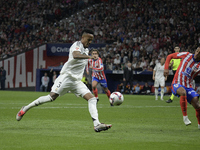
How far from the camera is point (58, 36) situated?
36625mm

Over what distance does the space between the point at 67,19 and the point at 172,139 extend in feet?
109

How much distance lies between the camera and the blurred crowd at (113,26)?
95.9ft

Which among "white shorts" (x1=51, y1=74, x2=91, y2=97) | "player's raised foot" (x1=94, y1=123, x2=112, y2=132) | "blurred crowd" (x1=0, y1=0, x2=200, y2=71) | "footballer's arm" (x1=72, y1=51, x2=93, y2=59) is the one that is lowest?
"player's raised foot" (x1=94, y1=123, x2=112, y2=132)

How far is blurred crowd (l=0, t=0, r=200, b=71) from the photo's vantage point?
29219 mm

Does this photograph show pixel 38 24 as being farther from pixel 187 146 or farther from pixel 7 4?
pixel 187 146

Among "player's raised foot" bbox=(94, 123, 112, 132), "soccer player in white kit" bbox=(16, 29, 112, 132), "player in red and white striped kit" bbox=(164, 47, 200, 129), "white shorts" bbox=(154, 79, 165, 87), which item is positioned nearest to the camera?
"player's raised foot" bbox=(94, 123, 112, 132)

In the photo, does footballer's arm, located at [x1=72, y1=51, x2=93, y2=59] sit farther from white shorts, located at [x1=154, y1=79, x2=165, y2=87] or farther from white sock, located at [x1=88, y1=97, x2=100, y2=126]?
white shorts, located at [x1=154, y1=79, x2=165, y2=87]

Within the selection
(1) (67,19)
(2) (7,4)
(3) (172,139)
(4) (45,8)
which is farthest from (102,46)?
(3) (172,139)

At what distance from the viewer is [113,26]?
3391 centimetres

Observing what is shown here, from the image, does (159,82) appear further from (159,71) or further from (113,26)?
(113,26)

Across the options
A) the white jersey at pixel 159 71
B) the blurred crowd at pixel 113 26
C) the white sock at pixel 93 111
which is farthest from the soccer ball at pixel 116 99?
the blurred crowd at pixel 113 26

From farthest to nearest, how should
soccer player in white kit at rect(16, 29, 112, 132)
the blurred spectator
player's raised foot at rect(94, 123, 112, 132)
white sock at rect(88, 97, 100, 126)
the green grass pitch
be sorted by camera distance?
the blurred spectator
soccer player in white kit at rect(16, 29, 112, 132)
white sock at rect(88, 97, 100, 126)
player's raised foot at rect(94, 123, 112, 132)
the green grass pitch

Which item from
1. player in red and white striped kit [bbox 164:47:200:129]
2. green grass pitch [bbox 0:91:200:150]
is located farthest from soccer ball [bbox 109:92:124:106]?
player in red and white striped kit [bbox 164:47:200:129]

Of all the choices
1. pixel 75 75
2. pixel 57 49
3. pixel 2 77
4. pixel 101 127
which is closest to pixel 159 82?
pixel 75 75
